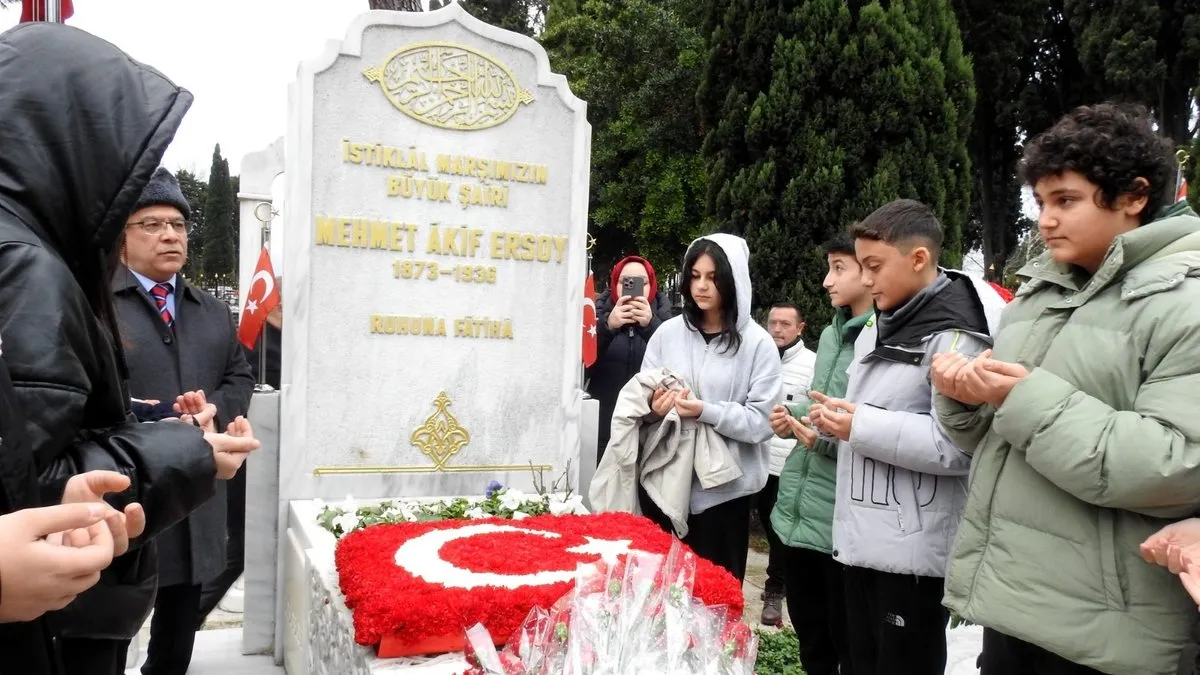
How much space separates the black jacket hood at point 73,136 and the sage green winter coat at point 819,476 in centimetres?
247

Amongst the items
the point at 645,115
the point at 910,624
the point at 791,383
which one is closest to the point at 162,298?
the point at 910,624

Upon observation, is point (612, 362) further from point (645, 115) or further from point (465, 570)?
point (645, 115)

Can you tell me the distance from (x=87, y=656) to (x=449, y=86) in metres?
2.94

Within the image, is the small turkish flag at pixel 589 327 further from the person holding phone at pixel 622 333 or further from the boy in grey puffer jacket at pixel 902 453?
the boy in grey puffer jacket at pixel 902 453

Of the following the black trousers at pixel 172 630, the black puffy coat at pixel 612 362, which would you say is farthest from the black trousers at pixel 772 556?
the black trousers at pixel 172 630

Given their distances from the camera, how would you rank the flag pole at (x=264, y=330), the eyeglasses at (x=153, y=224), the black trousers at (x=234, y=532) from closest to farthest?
the eyeglasses at (x=153, y=224) → the flag pole at (x=264, y=330) → the black trousers at (x=234, y=532)

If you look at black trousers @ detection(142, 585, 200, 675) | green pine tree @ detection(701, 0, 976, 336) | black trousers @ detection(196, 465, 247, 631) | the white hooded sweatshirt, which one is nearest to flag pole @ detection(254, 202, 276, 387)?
black trousers @ detection(196, 465, 247, 631)

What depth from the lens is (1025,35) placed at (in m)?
18.5

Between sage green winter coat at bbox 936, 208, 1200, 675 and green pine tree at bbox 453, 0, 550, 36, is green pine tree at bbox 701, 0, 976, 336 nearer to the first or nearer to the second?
sage green winter coat at bbox 936, 208, 1200, 675

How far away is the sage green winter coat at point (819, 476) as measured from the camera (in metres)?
3.09

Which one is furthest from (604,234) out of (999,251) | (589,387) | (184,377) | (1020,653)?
(1020,653)

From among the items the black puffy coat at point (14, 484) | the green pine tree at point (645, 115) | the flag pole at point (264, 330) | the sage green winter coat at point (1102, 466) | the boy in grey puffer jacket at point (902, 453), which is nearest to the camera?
the black puffy coat at point (14, 484)

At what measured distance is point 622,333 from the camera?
4969mm

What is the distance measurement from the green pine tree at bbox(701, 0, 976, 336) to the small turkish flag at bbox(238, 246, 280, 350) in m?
4.34
